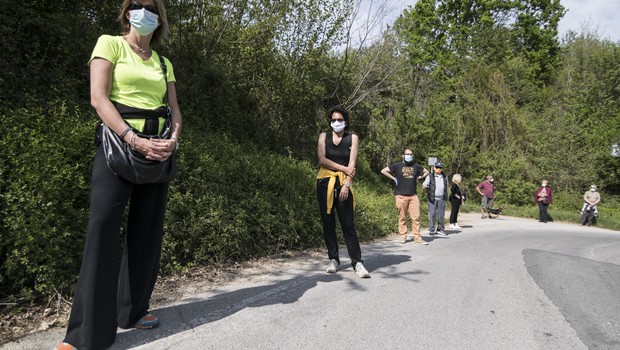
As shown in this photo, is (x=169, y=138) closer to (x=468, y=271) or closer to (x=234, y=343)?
(x=234, y=343)

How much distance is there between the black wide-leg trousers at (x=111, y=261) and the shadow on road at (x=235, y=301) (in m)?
0.19

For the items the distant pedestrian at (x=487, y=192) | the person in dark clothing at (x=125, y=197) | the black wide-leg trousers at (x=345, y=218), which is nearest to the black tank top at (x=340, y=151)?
the black wide-leg trousers at (x=345, y=218)

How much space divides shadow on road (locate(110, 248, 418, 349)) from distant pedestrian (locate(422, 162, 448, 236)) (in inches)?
207

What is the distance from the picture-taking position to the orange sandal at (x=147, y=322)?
285cm

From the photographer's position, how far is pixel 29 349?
99.9 inches

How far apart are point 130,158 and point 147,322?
1248mm

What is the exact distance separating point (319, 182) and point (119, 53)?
278 cm

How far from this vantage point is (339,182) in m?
4.72

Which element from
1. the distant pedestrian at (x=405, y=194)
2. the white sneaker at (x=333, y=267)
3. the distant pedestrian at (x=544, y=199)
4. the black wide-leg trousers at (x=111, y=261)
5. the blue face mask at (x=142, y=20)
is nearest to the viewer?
the black wide-leg trousers at (x=111, y=261)

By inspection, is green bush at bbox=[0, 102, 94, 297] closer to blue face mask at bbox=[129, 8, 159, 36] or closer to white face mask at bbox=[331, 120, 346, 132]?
blue face mask at bbox=[129, 8, 159, 36]

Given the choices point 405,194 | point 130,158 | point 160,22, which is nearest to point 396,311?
point 130,158

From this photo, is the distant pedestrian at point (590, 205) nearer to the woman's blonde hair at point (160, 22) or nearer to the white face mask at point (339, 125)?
the white face mask at point (339, 125)

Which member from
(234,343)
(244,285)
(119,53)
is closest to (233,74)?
(244,285)

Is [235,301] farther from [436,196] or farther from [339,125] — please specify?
[436,196]
